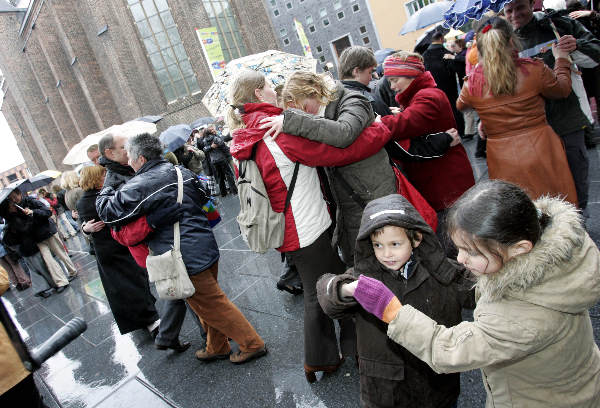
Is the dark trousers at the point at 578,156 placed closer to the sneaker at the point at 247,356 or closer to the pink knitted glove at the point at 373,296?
the pink knitted glove at the point at 373,296

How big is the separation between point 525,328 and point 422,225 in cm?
58

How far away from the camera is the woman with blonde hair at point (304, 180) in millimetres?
2131

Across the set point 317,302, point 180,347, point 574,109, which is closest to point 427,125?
point 574,109

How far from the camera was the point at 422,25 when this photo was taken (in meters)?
8.78

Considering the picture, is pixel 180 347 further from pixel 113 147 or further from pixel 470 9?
pixel 470 9

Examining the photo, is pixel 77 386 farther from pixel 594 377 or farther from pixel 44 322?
pixel 594 377

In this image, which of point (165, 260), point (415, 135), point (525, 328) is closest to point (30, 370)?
point (165, 260)

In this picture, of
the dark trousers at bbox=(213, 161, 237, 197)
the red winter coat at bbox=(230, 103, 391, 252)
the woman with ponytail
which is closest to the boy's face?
the red winter coat at bbox=(230, 103, 391, 252)

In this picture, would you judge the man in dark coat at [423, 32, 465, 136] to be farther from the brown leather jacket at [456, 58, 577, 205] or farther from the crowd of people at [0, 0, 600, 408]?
the brown leather jacket at [456, 58, 577, 205]

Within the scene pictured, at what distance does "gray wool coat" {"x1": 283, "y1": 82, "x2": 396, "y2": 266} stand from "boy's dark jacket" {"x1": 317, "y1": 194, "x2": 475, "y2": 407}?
0.52 metres

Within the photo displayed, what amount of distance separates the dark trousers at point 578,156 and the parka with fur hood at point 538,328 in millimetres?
1977

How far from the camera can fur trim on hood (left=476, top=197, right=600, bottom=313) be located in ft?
3.61

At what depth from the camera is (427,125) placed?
8.45 ft

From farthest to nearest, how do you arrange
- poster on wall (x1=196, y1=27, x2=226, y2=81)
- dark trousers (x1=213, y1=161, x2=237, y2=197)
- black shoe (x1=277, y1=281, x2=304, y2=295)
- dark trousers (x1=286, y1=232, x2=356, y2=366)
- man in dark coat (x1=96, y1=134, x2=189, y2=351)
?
1. poster on wall (x1=196, y1=27, x2=226, y2=81)
2. dark trousers (x1=213, y1=161, x2=237, y2=197)
3. black shoe (x1=277, y1=281, x2=304, y2=295)
4. man in dark coat (x1=96, y1=134, x2=189, y2=351)
5. dark trousers (x1=286, y1=232, x2=356, y2=366)
